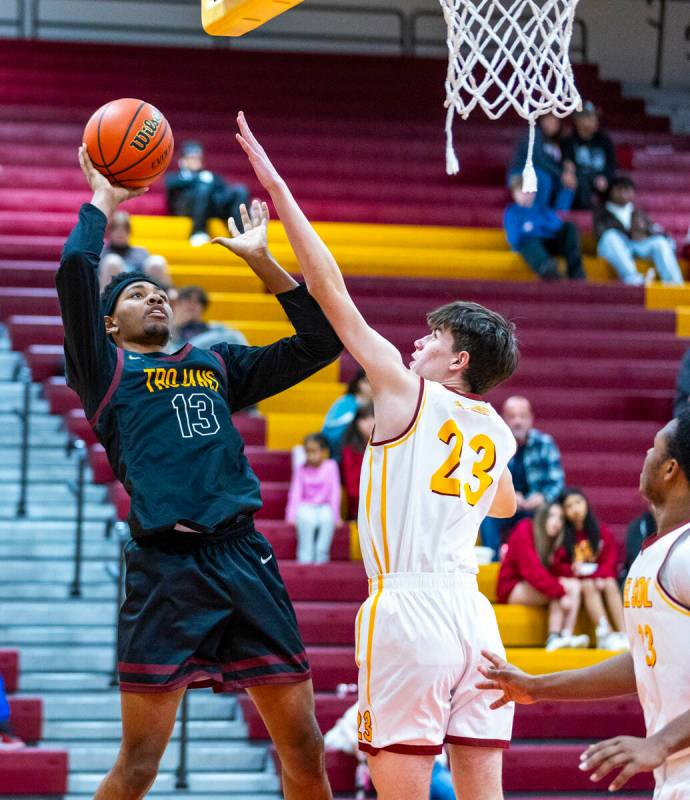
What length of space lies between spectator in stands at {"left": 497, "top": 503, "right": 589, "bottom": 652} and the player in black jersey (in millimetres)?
3929

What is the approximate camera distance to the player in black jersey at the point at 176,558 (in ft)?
14.8

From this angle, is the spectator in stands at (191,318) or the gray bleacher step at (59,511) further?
the spectator in stands at (191,318)

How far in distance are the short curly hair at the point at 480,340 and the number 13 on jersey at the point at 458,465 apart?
19 cm

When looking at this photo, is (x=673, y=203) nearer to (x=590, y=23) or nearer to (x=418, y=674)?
(x=590, y=23)

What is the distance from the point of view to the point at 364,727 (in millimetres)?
4156

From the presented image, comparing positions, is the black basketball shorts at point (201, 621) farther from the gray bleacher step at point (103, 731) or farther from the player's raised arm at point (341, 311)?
the gray bleacher step at point (103, 731)

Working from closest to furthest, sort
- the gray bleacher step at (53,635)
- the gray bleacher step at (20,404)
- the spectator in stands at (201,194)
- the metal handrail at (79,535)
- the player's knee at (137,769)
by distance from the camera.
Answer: the player's knee at (137,769), the gray bleacher step at (53,635), the metal handrail at (79,535), the gray bleacher step at (20,404), the spectator in stands at (201,194)

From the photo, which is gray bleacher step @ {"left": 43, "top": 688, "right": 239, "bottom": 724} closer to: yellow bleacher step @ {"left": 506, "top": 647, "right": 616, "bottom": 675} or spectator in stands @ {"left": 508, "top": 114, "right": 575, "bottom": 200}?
yellow bleacher step @ {"left": 506, "top": 647, "right": 616, "bottom": 675}

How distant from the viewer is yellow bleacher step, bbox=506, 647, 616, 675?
8.16 meters

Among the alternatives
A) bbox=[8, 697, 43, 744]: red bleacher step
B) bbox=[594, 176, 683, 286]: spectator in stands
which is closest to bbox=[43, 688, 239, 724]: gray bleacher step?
bbox=[8, 697, 43, 744]: red bleacher step

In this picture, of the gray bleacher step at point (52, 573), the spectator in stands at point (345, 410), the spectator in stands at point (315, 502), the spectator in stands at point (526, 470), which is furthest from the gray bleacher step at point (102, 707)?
the spectator in stands at point (526, 470)

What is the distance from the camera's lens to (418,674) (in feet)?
13.3

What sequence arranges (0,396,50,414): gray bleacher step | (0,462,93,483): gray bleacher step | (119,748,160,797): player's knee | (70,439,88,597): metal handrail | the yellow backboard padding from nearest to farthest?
1. (119,748,160,797): player's knee
2. the yellow backboard padding
3. (70,439,88,597): metal handrail
4. (0,462,93,483): gray bleacher step
5. (0,396,50,414): gray bleacher step

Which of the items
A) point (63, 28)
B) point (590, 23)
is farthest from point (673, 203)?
point (63, 28)
